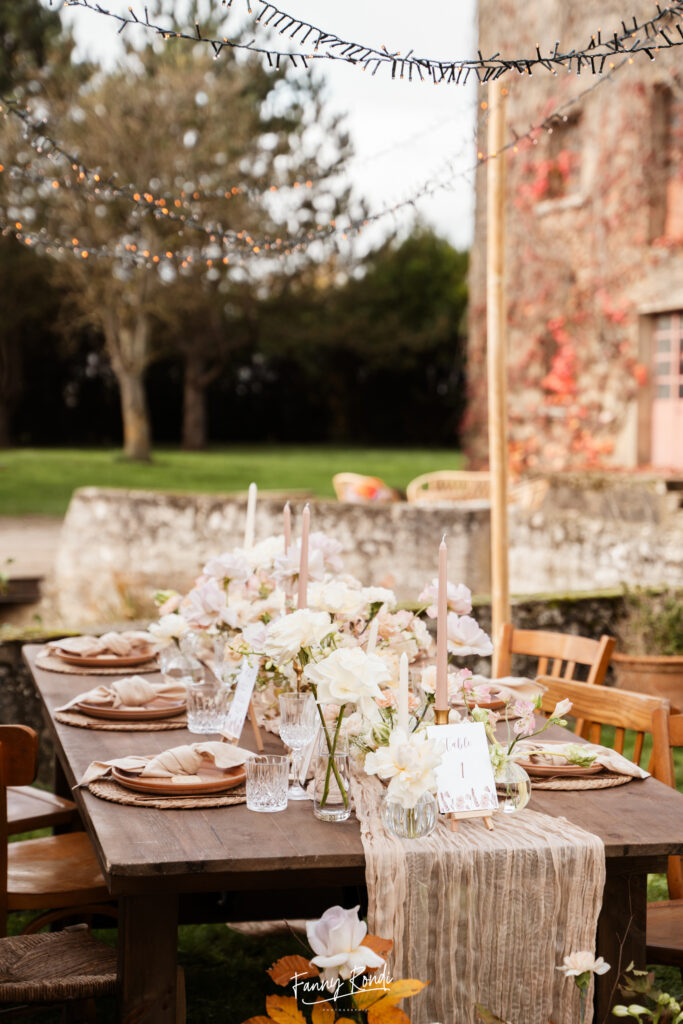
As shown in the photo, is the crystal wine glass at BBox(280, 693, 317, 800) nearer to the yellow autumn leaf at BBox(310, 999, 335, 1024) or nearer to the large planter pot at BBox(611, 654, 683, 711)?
the yellow autumn leaf at BBox(310, 999, 335, 1024)

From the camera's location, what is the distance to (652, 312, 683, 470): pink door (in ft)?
40.5

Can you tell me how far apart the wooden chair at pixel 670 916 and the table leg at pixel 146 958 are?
1.13 m

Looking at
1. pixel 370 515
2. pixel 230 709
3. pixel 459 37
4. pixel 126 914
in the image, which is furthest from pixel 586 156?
pixel 126 914

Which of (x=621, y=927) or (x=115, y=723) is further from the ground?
(x=115, y=723)

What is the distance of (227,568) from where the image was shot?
126 inches

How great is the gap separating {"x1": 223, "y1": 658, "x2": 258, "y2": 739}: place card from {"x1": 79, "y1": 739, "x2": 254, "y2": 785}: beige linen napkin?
5.2 inches

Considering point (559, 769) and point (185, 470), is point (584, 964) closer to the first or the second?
point (559, 769)

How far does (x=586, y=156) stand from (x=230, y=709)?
1137 centimetres

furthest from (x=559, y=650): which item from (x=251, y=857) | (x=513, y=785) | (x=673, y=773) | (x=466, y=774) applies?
(x=251, y=857)

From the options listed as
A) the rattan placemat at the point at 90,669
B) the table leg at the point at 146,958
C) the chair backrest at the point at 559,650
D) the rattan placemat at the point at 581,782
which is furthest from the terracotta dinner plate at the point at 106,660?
the table leg at the point at 146,958

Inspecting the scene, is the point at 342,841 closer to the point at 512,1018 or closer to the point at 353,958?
the point at 353,958

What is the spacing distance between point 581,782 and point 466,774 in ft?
1.50

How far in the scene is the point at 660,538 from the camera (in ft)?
26.0

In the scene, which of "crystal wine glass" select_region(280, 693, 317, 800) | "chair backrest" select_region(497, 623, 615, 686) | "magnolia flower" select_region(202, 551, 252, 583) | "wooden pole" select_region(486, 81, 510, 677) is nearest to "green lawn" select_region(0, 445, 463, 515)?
"wooden pole" select_region(486, 81, 510, 677)
